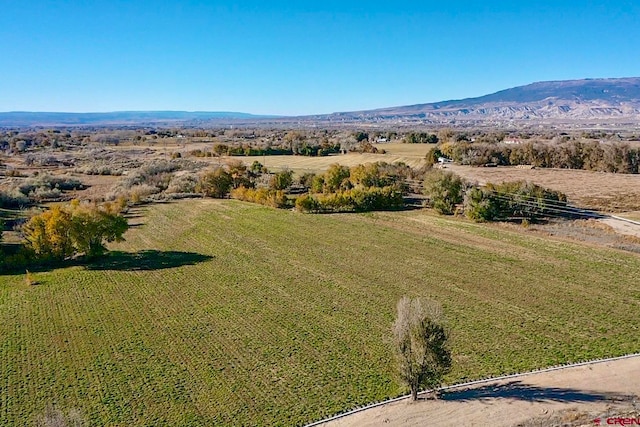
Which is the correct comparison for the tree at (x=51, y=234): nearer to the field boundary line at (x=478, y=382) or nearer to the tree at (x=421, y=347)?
the field boundary line at (x=478, y=382)

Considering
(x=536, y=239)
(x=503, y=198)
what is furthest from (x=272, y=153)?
(x=536, y=239)

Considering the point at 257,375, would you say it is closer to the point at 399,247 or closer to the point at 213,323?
the point at 213,323

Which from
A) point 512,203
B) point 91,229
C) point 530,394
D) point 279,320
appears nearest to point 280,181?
point 512,203

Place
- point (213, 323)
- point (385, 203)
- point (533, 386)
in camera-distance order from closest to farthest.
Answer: point (533, 386) < point (213, 323) < point (385, 203)

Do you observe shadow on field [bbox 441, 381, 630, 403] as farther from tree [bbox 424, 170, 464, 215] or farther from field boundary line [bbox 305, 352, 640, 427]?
tree [bbox 424, 170, 464, 215]

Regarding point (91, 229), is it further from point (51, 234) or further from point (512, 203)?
point (512, 203)

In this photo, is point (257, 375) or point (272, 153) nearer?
point (257, 375)

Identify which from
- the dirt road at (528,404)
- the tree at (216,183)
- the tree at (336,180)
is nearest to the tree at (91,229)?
the dirt road at (528,404)
